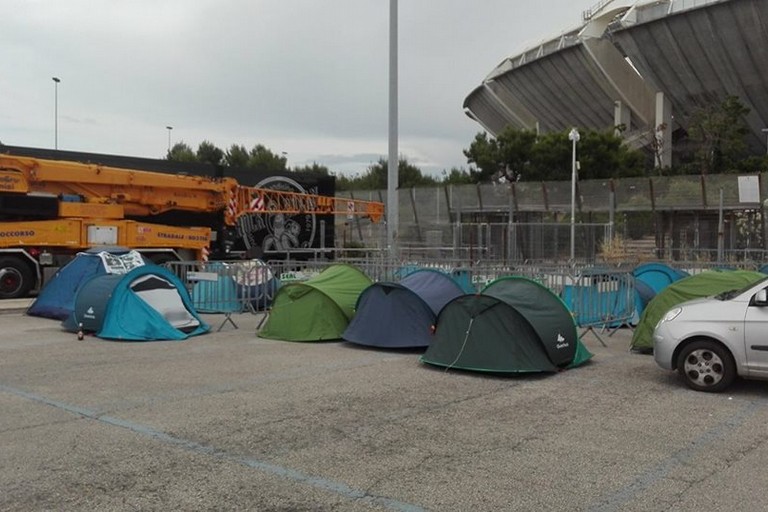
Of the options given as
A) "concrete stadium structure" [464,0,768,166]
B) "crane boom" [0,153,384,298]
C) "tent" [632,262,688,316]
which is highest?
"concrete stadium structure" [464,0,768,166]

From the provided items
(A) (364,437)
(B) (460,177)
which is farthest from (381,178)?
(A) (364,437)


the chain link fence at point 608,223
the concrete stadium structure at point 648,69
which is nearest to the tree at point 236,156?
the concrete stadium structure at point 648,69

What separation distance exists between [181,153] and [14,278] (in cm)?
6196

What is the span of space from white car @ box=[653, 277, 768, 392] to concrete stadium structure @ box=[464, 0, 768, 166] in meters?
46.4

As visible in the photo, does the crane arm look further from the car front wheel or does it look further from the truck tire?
the car front wheel

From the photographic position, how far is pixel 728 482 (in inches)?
206

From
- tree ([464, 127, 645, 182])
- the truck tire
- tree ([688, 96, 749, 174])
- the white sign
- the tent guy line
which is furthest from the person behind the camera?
tree ([464, 127, 645, 182])

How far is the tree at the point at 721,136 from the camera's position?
4766cm

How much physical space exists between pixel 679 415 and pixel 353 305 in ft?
20.3

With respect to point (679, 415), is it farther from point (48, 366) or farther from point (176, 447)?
point (48, 366)

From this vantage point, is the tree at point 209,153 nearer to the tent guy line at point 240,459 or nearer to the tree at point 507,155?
the tree at point 507,155

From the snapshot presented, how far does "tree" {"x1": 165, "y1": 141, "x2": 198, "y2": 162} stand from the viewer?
73.9 m

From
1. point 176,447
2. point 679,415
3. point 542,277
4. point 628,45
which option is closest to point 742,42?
point 628,45

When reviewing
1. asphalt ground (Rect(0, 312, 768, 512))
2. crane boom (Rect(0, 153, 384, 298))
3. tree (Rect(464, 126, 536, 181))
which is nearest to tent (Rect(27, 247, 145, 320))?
crane boom (Rect(0, 153, 384, 298))
